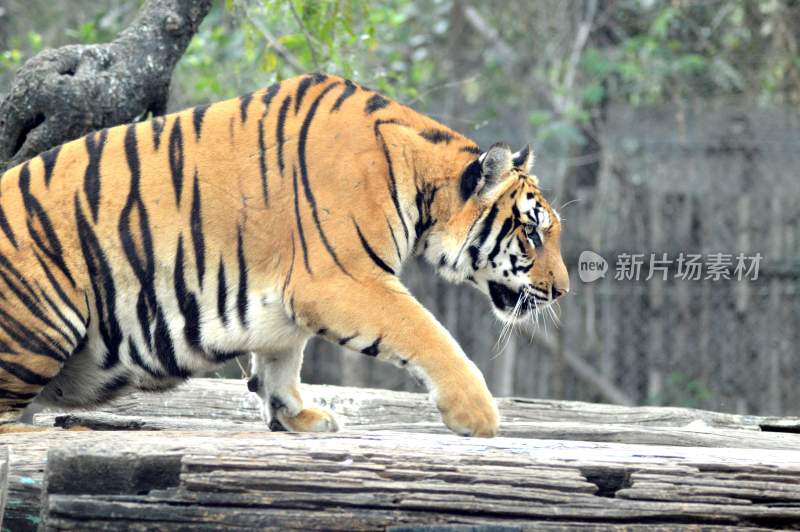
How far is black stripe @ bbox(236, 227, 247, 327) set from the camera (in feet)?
12.0

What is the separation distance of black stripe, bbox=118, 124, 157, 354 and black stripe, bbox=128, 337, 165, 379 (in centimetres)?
6

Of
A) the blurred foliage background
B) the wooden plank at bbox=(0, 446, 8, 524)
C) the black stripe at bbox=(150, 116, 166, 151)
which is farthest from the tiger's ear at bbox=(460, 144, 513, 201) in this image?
the blurred foliage background

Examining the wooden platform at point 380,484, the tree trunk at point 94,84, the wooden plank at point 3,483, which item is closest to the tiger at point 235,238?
the wooden platform at point 380,484

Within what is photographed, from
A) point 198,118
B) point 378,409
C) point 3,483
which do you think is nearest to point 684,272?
point 378,409

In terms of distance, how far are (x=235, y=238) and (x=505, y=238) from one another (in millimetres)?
932

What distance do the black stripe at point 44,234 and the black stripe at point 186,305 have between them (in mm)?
348

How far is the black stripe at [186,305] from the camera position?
12.1 ft

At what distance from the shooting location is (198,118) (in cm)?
388


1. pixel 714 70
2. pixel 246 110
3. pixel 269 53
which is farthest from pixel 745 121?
pixel 246 110

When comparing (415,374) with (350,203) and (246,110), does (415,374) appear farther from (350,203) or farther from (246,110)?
(246,110)

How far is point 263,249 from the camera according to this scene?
12.1 feet

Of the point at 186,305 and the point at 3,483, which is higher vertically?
the point at 186,305

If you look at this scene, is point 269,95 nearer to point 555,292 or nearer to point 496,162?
point 496,162

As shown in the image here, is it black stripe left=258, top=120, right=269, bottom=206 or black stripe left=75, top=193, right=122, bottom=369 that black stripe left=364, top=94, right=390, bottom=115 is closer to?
black stripe left=258, top=120, right=269, bottom=206
